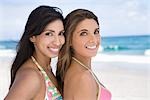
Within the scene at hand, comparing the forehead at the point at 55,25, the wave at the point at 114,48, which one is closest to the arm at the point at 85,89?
the forehead at the point at 55,25

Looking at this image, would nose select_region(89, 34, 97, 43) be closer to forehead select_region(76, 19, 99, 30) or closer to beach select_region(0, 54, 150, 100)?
forehead select_region(76, 19, 99, 30)

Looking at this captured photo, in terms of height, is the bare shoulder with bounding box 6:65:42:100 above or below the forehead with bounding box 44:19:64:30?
below

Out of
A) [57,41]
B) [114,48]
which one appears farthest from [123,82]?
[114,48]

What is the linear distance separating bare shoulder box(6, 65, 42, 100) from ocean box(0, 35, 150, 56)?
11.6 meters

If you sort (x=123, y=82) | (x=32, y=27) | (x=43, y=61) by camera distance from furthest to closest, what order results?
1. (x=123, y=82)
2. (x=43, y=61)
3. (x=32, y=27)

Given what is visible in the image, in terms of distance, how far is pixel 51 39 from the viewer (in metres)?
1.54

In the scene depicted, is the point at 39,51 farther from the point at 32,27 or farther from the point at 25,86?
the point at 25,86

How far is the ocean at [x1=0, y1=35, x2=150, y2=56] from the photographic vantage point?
44.8ft

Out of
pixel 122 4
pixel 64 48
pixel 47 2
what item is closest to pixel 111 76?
pixel 64 48

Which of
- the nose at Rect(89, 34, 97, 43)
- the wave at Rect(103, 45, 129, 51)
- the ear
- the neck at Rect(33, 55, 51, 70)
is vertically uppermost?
the ear

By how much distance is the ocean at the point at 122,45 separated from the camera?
538 inches

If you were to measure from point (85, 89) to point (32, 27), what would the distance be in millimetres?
327

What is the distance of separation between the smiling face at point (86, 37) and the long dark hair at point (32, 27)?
9 centimetres

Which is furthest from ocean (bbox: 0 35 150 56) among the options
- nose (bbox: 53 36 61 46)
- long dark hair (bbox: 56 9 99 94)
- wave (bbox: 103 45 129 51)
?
nose (bbox: 53 36 61 46)
